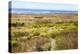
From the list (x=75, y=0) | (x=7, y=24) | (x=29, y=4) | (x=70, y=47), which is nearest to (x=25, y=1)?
(x=29, y=4)

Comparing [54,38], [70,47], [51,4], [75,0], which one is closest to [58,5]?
[51,4]

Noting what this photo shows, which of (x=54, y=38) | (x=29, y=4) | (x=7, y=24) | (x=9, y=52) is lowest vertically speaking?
(x=9, y=52)

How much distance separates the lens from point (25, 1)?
195 cm

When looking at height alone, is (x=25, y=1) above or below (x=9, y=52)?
above

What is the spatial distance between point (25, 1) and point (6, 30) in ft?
1.37

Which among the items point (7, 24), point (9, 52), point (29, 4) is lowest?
point (9, 52)

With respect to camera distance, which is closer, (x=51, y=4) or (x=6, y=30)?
(x=6, y=30)

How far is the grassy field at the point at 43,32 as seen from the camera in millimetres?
1909

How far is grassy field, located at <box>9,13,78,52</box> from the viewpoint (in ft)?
6.26

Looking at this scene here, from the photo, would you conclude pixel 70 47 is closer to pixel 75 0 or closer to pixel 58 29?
pixel 58 29

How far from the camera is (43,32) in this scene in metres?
2.01

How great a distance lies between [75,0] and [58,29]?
1.53 ft

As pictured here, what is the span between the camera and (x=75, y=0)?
7.08ft

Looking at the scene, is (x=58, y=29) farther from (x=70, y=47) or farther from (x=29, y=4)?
(x=29, y=4)
